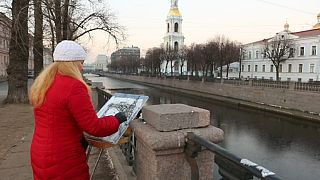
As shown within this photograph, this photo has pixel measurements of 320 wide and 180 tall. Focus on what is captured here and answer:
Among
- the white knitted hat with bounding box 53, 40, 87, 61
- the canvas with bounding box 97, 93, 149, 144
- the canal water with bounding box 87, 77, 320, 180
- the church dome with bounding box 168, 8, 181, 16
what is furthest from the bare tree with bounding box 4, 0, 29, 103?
the church dome with bounding box 168, 8, 181, 16

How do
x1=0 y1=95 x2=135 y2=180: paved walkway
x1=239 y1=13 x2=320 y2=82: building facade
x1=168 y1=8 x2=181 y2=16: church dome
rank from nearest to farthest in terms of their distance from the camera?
x1=0 y1=95 x2=135 y2=180: paved walkway < x1=239 y1=13 x2=320 y2=82: building facade < x1=168 y1=8 x2=181 y2=16: church dome

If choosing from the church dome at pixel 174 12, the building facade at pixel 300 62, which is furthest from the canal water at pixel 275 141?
the church dome at pixel 174 12

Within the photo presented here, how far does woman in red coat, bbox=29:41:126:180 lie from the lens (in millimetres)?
2424

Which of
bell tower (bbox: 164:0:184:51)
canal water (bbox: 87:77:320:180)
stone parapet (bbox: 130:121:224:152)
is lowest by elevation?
canal water (bbox: 87:77:320:180)

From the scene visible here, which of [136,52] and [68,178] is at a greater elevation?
[136,52]

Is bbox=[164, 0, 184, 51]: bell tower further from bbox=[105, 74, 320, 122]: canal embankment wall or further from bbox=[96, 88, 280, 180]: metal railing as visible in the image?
bbox=[96, 88, 280, 180]: metal railing

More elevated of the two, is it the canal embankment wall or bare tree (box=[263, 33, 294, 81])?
bare tree (box=[263, 33, 294, 81])

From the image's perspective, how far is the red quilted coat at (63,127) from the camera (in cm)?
242

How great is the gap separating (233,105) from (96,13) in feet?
70.8

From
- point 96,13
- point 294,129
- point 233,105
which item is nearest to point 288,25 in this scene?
point 233,105

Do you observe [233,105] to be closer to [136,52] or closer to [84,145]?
[84,145]

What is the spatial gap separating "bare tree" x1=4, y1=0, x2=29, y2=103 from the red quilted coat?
1274 cm

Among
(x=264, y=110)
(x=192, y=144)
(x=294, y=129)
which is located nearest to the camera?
(x=192, y=144)

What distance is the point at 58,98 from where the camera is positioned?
242cm
